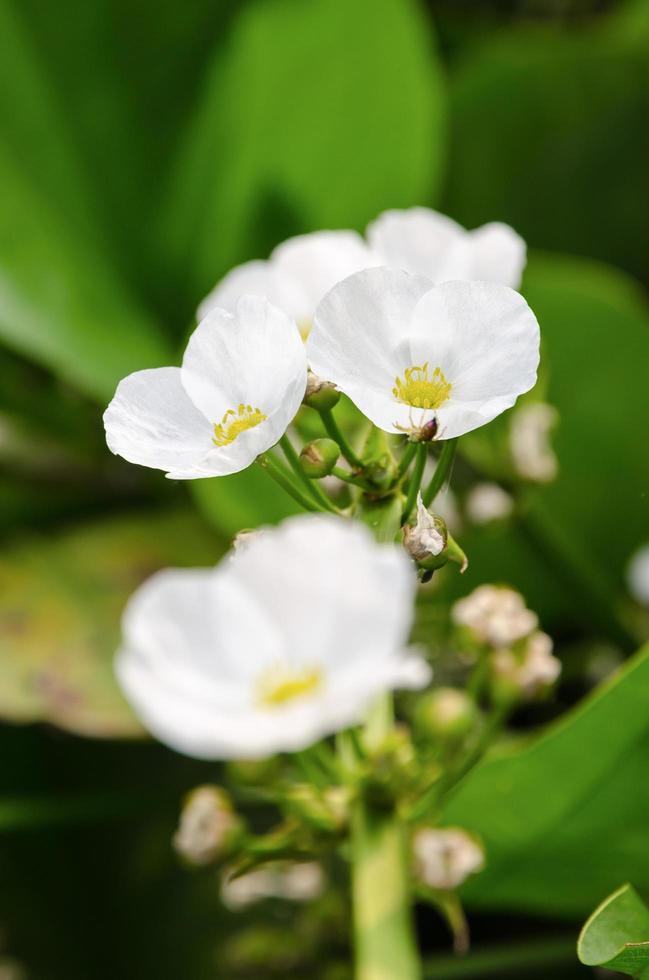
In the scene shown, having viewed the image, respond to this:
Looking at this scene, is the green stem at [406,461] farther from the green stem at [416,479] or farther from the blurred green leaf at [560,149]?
the blurred green leaf at [560,149]

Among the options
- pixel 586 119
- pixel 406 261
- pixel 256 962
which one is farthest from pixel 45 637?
pixel 586 119

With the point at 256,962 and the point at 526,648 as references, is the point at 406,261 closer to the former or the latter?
the point at 526,648

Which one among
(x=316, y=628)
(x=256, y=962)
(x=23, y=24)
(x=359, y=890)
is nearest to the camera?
(x=316, y=628)

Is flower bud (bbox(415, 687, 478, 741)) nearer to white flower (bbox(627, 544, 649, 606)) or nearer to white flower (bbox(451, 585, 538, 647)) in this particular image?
white flower (bbox(451, 585, 538, 647))

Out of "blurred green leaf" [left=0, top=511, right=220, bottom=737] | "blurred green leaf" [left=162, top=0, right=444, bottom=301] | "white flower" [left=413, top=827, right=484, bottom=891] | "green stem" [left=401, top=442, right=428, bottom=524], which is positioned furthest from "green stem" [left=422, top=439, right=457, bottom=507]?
"blurred green leaf" [left=162, top=0, right=444, bottom=301]

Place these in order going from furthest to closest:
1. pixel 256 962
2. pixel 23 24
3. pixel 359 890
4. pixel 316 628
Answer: pixel 23 24 → pixel 256 962 → pixel 359 890 → pixel 316 628

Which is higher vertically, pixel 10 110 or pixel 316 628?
pixel 10 110

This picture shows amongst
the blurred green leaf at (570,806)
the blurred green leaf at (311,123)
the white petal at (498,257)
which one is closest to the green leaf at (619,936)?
the blurred green leaf at (570,806)
